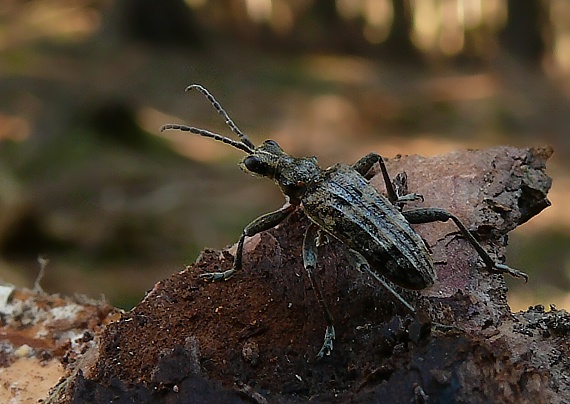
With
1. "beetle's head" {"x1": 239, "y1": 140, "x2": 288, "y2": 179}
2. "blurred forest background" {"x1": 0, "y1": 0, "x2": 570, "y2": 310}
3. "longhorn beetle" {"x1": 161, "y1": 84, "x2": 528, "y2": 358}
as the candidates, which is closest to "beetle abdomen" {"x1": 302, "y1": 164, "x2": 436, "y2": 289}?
"longhorn beetle" {"x1": 161, "y1": 84, "x2": 528, "y2": 358}

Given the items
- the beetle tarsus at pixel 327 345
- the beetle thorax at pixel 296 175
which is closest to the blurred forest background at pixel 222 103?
the beetle thorax at pixel 296 175

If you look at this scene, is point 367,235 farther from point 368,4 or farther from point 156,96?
point 368,4

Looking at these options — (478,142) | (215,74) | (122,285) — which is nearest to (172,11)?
(215,74)

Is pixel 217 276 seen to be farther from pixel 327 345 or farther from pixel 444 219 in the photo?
pixel 444 219

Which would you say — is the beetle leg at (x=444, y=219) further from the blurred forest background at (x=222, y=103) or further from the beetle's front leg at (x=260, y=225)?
the blurred forest background at (x=222, y=103)

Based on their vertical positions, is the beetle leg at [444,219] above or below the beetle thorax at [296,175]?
below

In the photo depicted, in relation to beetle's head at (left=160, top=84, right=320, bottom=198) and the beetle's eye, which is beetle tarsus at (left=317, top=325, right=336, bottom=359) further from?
the beetle's eye

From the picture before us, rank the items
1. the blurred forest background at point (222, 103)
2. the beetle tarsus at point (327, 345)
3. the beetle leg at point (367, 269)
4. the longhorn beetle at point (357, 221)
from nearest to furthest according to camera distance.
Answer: the beetle tarsus at point (327, 345) → the beetle leg at point (367, 269) → the longhorn beetle at point (357, 221) → the blurred forest background at point (222, 103)
